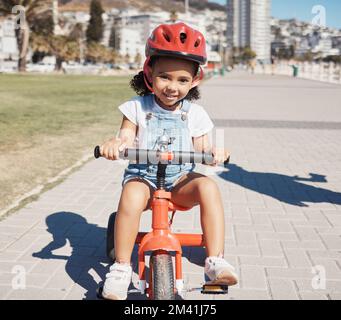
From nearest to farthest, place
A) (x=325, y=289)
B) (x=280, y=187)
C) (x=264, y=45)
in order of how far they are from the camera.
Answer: (x=325, y=289) < (x=280, y=187) < (x=264, y=45)

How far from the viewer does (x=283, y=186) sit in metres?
5.41

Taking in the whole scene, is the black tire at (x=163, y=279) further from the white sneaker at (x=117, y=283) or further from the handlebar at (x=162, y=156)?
the handlebar at (x=162, y=156)

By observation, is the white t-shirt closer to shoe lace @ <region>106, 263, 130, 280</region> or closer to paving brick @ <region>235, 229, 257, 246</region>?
shoe lace @ <region>106, 263, 130, 280</region>

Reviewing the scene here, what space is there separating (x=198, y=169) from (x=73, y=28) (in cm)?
9723

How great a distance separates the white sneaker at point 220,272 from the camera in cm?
242

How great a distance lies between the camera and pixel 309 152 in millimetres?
7414

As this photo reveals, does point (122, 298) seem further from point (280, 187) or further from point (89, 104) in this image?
point (89, 104)

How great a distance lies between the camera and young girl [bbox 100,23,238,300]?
2.40 metres

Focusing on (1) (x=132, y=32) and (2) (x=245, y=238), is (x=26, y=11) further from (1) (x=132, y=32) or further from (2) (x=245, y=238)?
(1) (x=132, y=32)

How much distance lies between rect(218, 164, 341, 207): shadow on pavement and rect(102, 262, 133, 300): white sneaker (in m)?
2.67

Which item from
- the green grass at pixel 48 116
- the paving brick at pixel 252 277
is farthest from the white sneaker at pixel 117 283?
the green grass at pixel 48 116

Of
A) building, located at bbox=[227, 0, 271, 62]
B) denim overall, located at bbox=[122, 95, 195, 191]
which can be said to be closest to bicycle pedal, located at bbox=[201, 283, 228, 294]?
denim overall, located at bbox=[122, 95, 195, 191]

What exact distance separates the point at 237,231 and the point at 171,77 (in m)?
1.83

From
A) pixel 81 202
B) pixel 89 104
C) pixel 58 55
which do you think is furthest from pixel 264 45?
pixel 81 202
